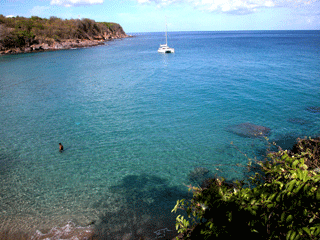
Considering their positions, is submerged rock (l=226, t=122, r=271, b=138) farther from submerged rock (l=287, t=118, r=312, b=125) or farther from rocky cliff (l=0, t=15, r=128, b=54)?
rocky cliff (l=0, t=15, r=128, b=54)

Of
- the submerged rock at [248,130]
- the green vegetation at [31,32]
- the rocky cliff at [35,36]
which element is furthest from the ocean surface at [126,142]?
the green vegetation at [31,32]

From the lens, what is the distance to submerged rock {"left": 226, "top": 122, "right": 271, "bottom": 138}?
18.7m

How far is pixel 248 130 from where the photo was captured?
19516 millimetres

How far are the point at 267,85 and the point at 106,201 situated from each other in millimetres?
31714

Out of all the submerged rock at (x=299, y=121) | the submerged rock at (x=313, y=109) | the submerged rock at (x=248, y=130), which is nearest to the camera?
the submerged rock at (x=248, y=130)

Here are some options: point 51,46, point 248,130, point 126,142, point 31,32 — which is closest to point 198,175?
point 126,142

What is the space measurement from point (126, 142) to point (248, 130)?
38.5 feet

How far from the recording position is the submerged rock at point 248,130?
18.7 m

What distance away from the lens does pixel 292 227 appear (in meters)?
3.02

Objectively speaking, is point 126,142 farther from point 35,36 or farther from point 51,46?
point 35,36

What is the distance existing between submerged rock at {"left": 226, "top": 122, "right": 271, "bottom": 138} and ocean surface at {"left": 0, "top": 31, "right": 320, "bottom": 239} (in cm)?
19

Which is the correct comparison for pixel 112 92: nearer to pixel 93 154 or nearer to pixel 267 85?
pixel 93 154

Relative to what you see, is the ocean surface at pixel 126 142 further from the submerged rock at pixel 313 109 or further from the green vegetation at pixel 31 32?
the green vegetation at pixel 31 32

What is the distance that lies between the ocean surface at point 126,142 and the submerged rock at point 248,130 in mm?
191
